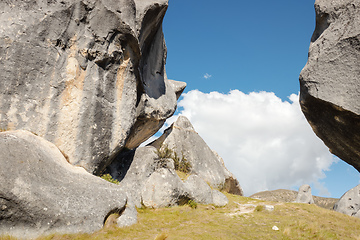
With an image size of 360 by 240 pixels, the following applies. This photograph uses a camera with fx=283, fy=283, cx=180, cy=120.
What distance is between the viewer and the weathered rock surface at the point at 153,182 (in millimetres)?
15539

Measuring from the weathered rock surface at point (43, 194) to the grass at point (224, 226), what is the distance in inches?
18.4

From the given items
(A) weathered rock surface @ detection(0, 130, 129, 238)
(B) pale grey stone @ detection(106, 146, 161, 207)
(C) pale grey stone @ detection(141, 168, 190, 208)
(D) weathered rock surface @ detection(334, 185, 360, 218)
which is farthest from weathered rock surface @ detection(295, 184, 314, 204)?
(A) weathered rock surface @ detection(0, 130, 129, 238)

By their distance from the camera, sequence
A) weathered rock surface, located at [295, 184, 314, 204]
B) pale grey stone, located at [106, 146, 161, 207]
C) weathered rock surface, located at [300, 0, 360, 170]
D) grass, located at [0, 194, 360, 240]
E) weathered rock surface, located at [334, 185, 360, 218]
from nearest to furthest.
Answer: weathered rock surface, located at [300, 0, 360, 170] → grass, located at [0, 194, 360, 240] → pale grey stone, located at [106, 146, 161, 207] → weathered rock surface, located at [334, 185, 360, 218] → weathered rock surface, located at [295, 184, 314, 204]

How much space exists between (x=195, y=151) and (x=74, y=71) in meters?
14.3

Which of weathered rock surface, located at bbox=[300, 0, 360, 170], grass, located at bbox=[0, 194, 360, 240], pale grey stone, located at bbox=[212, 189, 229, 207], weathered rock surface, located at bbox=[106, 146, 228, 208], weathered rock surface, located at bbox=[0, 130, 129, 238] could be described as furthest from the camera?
pale grey stone, located at bbox=[212, 189, 229, 207]

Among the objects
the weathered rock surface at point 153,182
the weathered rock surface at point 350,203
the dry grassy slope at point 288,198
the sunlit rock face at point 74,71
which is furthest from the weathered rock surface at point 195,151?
the dry grassy slope at point 288,198

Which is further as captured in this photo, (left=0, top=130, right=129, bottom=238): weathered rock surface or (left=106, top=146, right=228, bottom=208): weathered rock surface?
(left=106, top=146, right=228, bottom=208): weathered rock surface

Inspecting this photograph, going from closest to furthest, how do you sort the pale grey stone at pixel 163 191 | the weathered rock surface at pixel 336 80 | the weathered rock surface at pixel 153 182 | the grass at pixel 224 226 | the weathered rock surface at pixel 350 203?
the weathered rock surface at pixel 336 80 → the grass at pixel 224 226 → the pale grey stone at pixel 163 191 → the weathered rock surface at pixel 153 182 → the weathered rock surface at pixel 350 203

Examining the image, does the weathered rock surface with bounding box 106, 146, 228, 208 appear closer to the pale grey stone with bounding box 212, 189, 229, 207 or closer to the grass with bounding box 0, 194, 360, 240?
the pale grey stone with bounding box 212, 189, 229, 207

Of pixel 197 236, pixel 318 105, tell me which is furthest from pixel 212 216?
pixel 318 105

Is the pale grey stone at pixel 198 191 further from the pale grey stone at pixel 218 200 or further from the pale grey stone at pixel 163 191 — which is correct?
the pale grey stone at pixel 163 191

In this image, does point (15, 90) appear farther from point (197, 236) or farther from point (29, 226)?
point (197, 236)

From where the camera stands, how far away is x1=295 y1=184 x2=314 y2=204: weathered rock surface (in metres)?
31.5

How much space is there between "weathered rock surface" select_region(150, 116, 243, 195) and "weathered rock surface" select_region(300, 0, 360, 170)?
17442 millimetres
